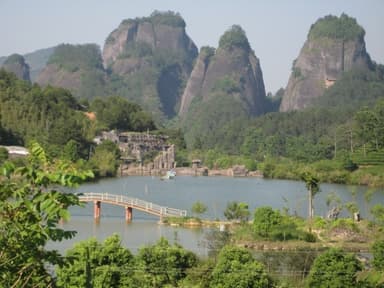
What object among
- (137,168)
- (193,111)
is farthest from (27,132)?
(193,111)

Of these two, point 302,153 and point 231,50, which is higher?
point 231,50

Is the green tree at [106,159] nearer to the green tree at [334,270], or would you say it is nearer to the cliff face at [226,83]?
the green tree at [334,270]

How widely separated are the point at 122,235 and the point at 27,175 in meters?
16.8

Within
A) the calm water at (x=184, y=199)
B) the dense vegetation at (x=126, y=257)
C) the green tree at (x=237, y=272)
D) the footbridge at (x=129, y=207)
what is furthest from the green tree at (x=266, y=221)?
the green tree at (x=237, y=272)

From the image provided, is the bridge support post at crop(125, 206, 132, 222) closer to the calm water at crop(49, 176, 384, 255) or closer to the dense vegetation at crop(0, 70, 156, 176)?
the calm water at crop(49, 176, 384, 255)

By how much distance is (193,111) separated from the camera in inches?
4119

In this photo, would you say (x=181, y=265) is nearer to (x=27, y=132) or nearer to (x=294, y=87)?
(x=27, y=132)

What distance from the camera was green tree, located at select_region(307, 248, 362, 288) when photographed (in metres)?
12.1

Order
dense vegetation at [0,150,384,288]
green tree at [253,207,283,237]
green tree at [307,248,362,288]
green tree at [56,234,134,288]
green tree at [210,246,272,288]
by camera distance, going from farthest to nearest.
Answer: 1. green tree at [253,207,283,237]
2. green tree at [307,248,362,288]
3. green tree at [210,246,272,288]
4. green tree at [56,234,134,288]
5. dense vegetation at [0,150,384,288]

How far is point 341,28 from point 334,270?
97.4m

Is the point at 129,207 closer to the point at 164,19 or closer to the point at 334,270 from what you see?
the point at 334,270

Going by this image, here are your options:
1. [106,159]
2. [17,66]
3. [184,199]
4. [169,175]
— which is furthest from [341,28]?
[184,199]

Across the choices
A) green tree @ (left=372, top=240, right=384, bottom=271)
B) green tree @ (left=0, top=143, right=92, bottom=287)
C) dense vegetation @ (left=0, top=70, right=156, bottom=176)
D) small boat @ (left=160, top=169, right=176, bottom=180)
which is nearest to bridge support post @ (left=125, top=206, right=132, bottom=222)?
green tree @ (left=372, top=240, right=384, bottom=271)

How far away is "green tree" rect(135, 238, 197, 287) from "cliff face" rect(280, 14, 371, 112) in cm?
9337
